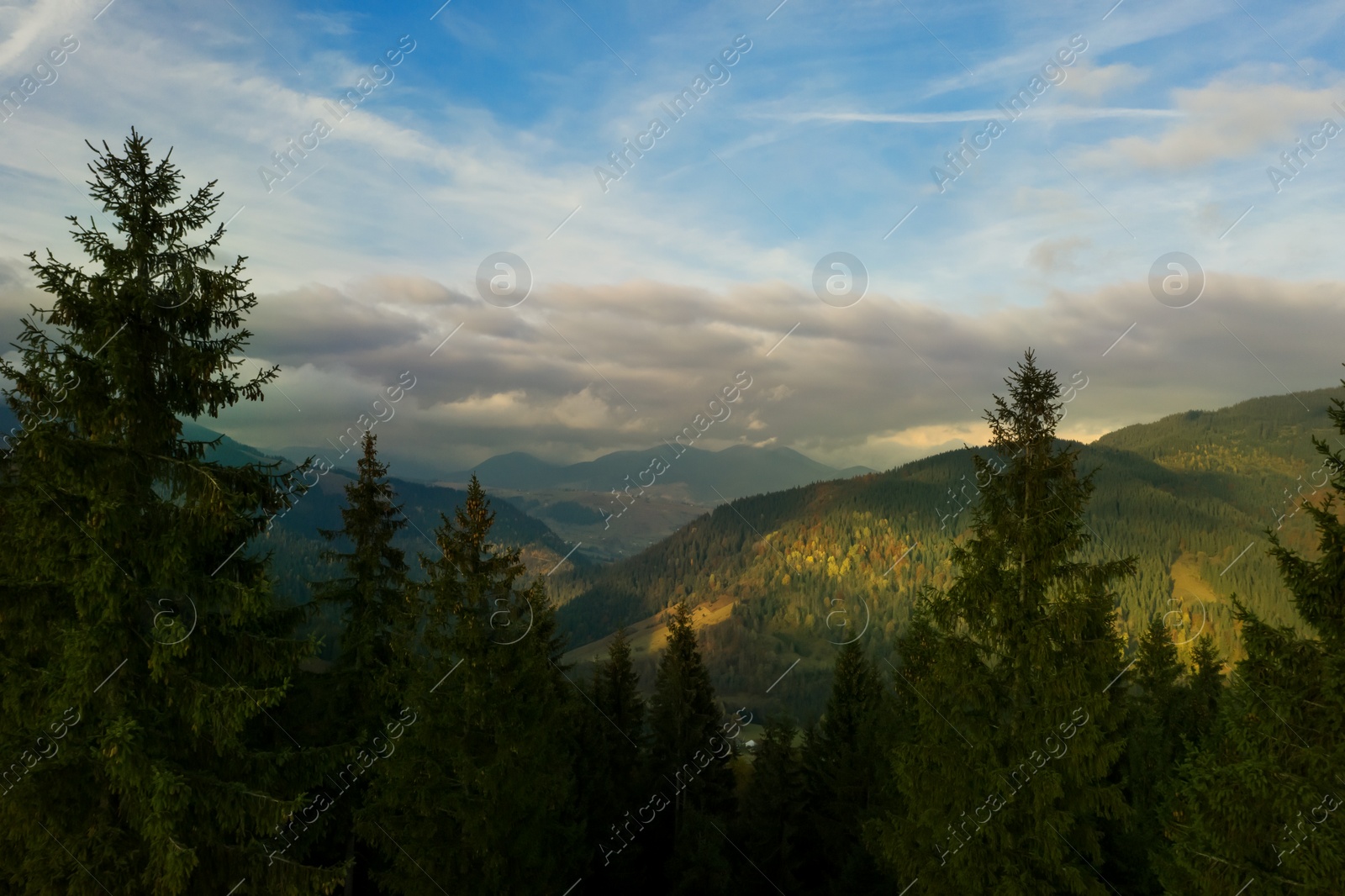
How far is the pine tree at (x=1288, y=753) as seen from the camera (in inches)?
421

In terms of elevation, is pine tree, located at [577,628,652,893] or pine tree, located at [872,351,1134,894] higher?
pine tree, located at [872,351,1134,894]

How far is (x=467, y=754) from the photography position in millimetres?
17141

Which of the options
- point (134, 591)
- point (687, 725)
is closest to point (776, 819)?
point (687, 725)

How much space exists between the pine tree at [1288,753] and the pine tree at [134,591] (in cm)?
1316

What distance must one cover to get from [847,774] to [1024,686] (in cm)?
1923

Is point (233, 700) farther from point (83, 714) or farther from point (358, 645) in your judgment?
point (358, 645)

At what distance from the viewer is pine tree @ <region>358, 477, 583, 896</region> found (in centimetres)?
1689

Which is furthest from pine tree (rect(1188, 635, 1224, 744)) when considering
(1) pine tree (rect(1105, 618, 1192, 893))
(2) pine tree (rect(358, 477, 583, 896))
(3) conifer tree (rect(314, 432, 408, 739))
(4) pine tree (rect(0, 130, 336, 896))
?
(4) pine tree (rect(0, 130, 336, 896))

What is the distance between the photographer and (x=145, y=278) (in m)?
9.99

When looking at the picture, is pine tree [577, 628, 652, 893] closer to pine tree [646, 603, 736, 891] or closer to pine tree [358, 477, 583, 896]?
pine tree [646, 603, 736, 891]

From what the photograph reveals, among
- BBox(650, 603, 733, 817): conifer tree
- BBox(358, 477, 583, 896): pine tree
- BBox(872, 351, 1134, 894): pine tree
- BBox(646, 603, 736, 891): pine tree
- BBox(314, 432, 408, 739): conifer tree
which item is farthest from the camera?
BBox(650, 603, 733, 817): conifer tree

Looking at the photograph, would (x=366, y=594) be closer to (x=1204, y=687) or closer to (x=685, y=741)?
(x=685, y=741)

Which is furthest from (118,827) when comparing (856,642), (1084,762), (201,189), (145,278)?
(856,642)

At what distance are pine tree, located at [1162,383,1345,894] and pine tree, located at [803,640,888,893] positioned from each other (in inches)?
595
